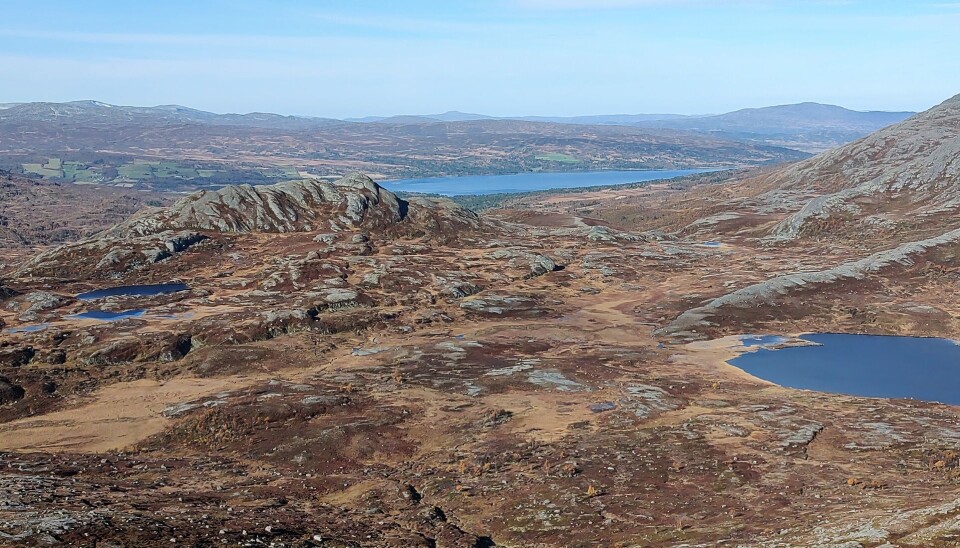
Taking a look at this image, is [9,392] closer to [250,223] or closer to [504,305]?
[504,305]

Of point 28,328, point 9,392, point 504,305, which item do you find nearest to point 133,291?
point 28,328

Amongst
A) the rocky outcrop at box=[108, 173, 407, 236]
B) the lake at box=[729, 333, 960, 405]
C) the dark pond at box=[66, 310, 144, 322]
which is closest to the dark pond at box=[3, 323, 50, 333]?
the dark pond at box=[66, 310, 144, 322]

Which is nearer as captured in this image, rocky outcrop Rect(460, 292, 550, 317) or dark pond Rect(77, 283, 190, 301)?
rocky outcrop Rect(460, 292, 550, 317)

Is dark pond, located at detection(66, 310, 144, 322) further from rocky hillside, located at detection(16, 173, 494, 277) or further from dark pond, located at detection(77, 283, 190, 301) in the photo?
rocky hillside, located at detection(16, 173, 494, 277)

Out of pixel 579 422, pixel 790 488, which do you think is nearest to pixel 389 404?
pixel 579 422

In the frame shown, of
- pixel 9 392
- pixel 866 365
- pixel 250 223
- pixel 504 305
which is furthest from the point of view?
pixel 250 223

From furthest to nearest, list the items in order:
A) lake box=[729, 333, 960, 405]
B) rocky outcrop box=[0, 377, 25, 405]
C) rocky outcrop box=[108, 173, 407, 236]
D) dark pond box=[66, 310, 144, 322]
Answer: rocky outcrop box=[108, 173, 407, 236] < dark pond box=[66, 310, 144, 322] < lake box=[729, 333, 960, 405] < rocky outcrop box=[0, 377, 25, 405]

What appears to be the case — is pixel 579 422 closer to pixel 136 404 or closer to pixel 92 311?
pixel 136 404
